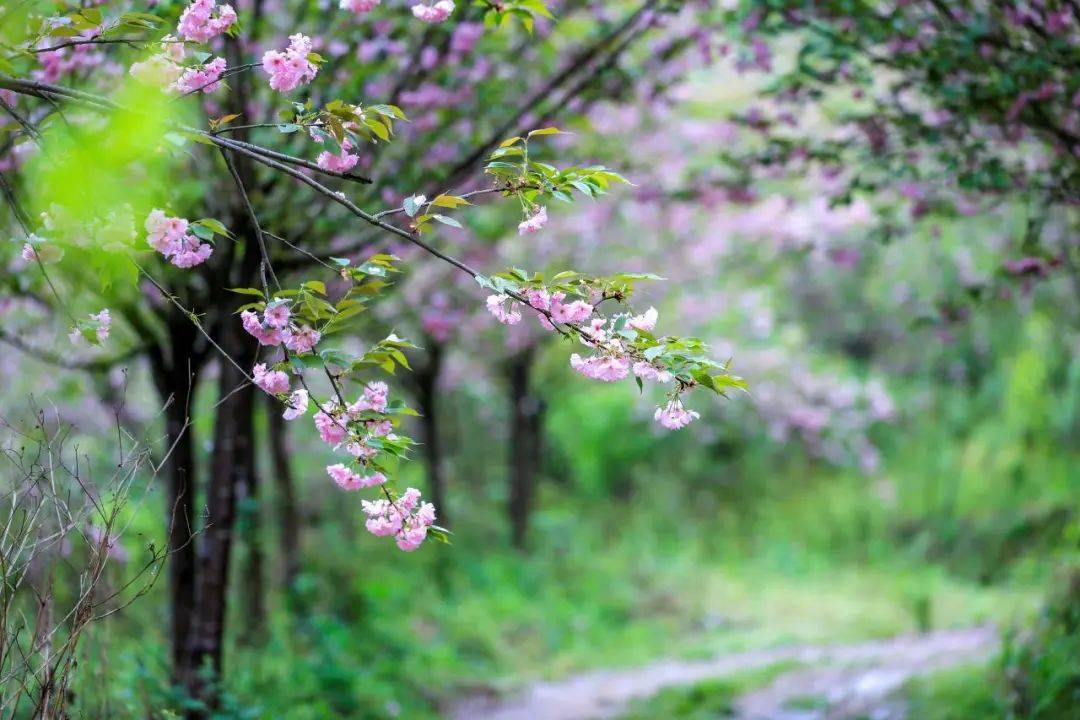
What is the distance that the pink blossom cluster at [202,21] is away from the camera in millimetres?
2793

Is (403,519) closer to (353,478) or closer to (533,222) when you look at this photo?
(353,478)

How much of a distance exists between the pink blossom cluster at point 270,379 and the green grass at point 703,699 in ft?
14.0

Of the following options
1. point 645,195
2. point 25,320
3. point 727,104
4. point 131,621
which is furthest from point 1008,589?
point 25,320

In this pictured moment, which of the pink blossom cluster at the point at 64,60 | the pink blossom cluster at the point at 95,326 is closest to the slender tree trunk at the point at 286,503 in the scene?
the pink blossom cluster at the point at 64,60

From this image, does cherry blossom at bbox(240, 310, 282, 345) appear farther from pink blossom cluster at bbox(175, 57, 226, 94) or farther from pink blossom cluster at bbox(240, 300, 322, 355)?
pink blossom cluster at bbox(175, 57, 226, 94)

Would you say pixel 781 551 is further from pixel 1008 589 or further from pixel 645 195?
pixel 645 195

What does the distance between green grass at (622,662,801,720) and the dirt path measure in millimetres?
94

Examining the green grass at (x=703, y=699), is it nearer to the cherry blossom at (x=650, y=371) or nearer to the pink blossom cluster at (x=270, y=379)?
the cherry blossom at (x=650, y=371)

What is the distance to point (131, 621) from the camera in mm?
6691

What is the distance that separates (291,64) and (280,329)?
0.71 metres

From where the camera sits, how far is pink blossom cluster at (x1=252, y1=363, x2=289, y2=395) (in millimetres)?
2762

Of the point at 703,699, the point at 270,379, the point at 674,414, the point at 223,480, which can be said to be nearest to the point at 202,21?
the point at 270,379

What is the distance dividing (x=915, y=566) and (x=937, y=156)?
8552mm

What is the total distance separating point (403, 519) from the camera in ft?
9.34
